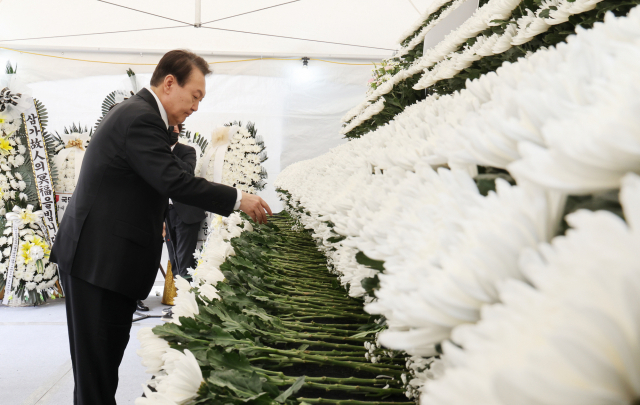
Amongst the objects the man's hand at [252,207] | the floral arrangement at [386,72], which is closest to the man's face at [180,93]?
the man's hand at [252,207]

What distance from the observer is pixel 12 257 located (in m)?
4.90

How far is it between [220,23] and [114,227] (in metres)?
3.99

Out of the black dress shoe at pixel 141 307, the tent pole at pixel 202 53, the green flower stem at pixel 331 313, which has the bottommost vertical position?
the black dress shoe at pixel 141 307

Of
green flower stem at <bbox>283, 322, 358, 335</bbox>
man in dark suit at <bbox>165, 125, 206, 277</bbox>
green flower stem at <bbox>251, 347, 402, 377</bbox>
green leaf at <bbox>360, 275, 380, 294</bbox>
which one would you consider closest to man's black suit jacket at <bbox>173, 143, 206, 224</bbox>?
man in dark suit at <bbox>165, 125, 206, 277</bbox>

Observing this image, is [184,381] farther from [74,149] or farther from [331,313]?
[74,149]

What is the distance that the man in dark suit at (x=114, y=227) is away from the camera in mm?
2221

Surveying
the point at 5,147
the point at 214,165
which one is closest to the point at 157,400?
the point at 214,165

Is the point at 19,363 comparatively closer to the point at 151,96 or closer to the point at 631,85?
the point at 151,96

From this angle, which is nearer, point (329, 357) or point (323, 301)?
point (329, 357)

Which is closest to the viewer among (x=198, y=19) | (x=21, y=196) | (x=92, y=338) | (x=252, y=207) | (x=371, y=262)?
(x=371, y=262)

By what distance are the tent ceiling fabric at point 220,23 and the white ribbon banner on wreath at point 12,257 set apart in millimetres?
2152

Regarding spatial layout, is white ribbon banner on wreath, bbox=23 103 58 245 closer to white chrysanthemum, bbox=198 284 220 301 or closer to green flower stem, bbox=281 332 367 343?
white chrysanthemum, bbox=198 284 220 301

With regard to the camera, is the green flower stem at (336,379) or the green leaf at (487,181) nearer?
the green leaf at (487,181)

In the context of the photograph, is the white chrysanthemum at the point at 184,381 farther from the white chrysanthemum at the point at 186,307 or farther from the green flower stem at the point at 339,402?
the white chrysanthemum at the point at 186,307
